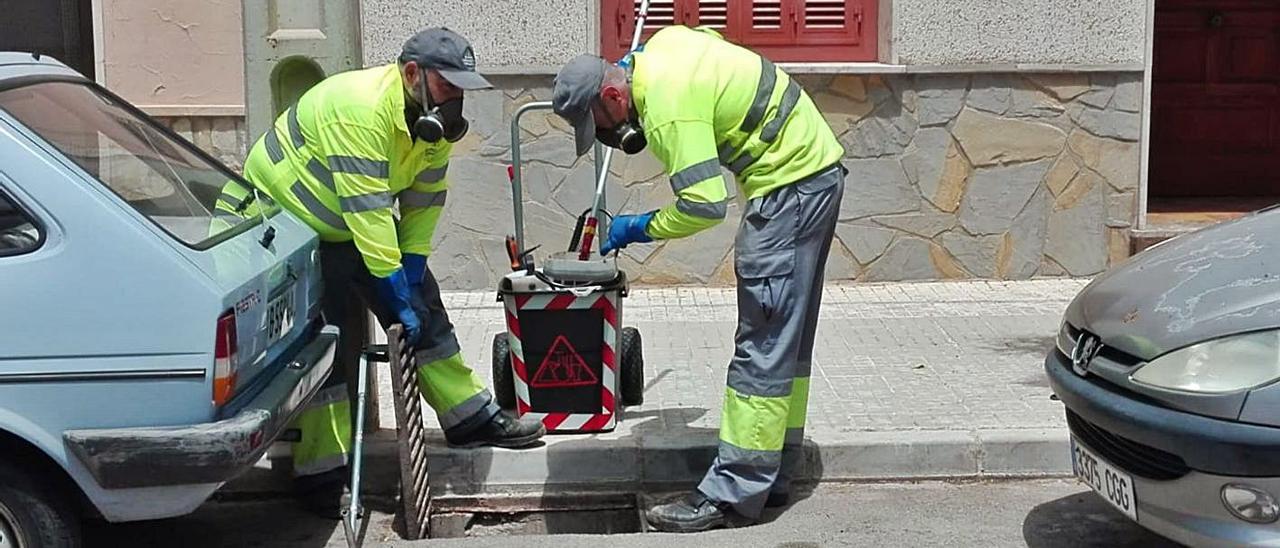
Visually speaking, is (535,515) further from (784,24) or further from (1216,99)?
(1216,99)

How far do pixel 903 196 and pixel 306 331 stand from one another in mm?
4786

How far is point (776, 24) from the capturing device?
346 inches

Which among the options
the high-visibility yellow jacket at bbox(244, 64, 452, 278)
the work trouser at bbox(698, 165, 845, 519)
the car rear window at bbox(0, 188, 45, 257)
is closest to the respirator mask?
the work trouser at bbox(698, 165, 845, 519)

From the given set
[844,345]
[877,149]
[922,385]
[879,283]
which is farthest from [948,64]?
[922,385]

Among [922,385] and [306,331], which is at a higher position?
[306,331]

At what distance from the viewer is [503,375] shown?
19.8 ft

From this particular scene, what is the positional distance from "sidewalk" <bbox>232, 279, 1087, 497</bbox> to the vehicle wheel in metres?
1.62

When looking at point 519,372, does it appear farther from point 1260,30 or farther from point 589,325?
point 1260,30

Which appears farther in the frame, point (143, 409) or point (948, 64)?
point (948, 64)

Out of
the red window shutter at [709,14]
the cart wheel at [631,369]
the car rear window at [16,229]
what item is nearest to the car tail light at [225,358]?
the car rear window at [16,229]

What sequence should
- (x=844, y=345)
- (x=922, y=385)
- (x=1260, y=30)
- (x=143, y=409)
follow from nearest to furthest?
(x=143, y=409) → (x=922, y=385) → (x=844, y=345) → (x=1260, y=30)

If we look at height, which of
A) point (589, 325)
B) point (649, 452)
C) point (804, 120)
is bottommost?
point (649, 452)

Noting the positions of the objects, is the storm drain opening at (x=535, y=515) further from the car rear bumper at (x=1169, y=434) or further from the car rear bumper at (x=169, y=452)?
the car rear bumper at (x=1169, y=434)

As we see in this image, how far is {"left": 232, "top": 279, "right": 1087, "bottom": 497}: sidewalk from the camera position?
5625 mm
